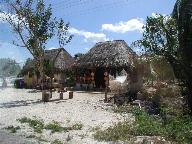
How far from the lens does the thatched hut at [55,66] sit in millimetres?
39678

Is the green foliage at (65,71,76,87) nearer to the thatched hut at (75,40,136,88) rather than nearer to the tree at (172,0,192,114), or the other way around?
the thatched hut at (75,40,136,88)

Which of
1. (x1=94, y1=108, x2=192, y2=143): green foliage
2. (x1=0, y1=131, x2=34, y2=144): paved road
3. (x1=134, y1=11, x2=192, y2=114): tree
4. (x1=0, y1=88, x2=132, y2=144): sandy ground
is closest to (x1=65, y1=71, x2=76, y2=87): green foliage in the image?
(x1=0, y1=88, x2=132, y2=144): sandy ground

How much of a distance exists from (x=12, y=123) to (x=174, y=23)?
8.26 m

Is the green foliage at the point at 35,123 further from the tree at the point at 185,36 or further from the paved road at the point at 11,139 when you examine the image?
the tree at the point at 185,36

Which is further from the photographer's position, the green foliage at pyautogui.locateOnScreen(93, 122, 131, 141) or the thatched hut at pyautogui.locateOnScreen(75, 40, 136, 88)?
the thatched hut at pyautogui.locateOnScreen(75, 40, 136, 88)

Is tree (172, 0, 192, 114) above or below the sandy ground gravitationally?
above

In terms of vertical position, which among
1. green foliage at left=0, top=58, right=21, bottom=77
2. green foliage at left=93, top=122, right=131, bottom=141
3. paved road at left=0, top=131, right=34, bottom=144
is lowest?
paved road at left=0, top=131, right=34, bottom=144

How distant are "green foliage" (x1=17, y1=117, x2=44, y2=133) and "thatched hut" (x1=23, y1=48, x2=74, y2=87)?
2247 centimetres

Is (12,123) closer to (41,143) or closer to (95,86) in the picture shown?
(41,143)

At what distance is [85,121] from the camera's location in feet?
51.6

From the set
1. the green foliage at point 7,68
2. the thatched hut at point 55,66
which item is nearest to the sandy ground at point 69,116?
the thatched hut at point 55,66

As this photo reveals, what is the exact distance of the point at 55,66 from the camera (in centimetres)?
4019

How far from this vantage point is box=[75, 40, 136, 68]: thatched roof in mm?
31438

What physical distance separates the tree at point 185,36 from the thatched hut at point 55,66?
23.2 metres
